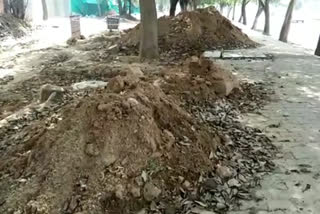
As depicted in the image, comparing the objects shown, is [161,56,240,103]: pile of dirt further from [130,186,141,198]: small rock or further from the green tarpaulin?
the green tarpaulin

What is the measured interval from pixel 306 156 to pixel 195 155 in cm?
131

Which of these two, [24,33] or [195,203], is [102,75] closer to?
[195,203]

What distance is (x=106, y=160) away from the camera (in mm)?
3561

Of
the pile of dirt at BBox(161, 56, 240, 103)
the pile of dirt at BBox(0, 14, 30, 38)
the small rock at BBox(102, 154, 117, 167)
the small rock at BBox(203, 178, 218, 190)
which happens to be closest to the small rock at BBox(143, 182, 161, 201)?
the small rock at BBox(102, 154, 117, 167)

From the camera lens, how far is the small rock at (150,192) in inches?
136

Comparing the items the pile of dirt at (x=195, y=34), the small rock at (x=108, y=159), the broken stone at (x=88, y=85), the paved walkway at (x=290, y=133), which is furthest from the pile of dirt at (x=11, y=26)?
the small rock at (x=108, y=159)

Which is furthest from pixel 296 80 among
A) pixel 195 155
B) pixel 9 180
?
pixel 9 180

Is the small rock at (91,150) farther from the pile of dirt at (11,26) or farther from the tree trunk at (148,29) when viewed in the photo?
the pile of dirt at (11,26)

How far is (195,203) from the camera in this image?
3.51 metres

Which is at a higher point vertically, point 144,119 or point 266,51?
point 144,119

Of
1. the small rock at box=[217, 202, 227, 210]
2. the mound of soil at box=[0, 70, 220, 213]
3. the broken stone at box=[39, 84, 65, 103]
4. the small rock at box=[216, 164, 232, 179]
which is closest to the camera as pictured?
the mound of soil at box=[0, 70, 220, 213]

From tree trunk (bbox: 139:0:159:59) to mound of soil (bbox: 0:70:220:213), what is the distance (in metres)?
5.24

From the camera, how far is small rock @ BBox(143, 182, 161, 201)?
3.45 meters

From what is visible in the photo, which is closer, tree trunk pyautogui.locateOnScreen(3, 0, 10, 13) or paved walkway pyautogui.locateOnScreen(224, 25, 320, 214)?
paved walkway pyautogui.locateOnScreen(224, 25, 320, 214)
